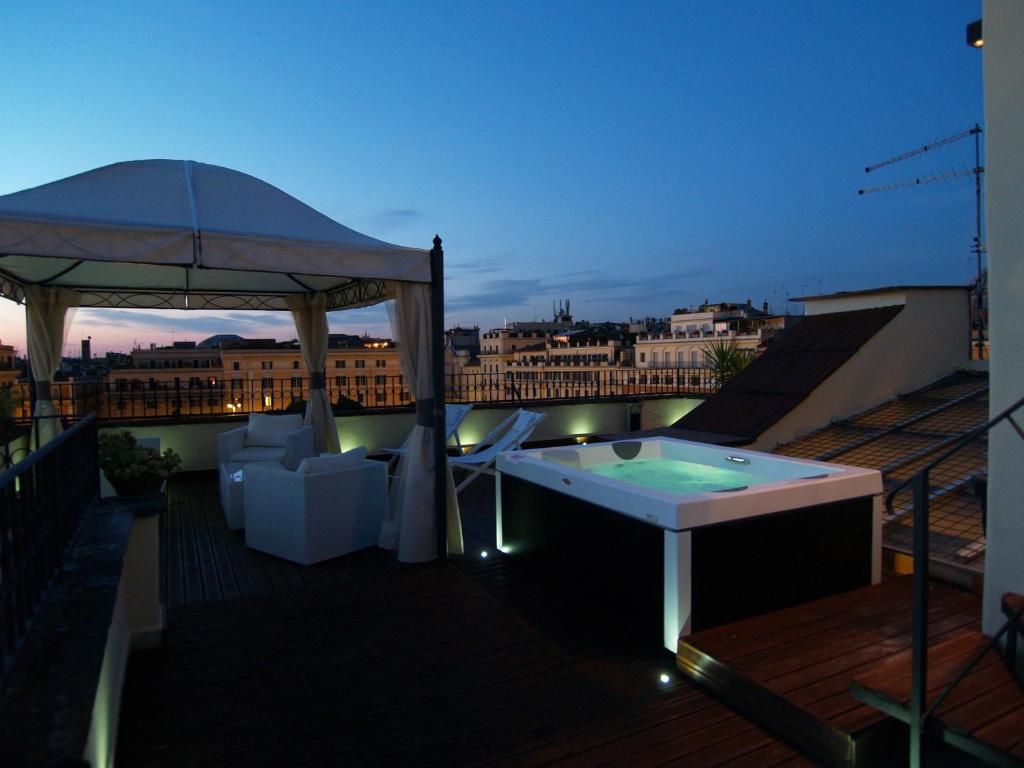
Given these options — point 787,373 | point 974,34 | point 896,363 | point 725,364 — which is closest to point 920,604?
point 974,34

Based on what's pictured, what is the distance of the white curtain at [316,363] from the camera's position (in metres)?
6.68

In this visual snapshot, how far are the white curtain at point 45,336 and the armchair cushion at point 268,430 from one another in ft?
5.43

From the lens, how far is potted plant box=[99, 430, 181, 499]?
A: 304 centimetres

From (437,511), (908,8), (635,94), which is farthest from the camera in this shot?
(635,94)

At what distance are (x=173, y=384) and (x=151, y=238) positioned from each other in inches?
188

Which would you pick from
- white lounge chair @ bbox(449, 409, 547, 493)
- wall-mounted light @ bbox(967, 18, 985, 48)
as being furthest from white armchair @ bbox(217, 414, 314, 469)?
wall-mounted light @ bbox(967, 18, 985, 48)

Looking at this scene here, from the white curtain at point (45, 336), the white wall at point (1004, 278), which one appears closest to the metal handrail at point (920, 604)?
the white wall at point (1004, 278)

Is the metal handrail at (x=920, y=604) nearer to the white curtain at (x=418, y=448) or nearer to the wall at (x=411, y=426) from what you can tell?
the white curtain at (x=418, y=448)

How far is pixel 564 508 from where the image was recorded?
141 inches

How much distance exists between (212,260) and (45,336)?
337cm

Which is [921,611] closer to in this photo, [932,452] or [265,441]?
[932,452]

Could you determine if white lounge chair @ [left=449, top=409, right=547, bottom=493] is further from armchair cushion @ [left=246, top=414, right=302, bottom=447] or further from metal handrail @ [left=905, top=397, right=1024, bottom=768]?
metal handrail @ [left=905, top=397, right=1024, bottom=768]

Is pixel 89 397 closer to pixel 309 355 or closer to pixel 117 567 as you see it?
pixel 309 355

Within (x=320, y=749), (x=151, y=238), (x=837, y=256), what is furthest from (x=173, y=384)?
(x=837, y=256)
